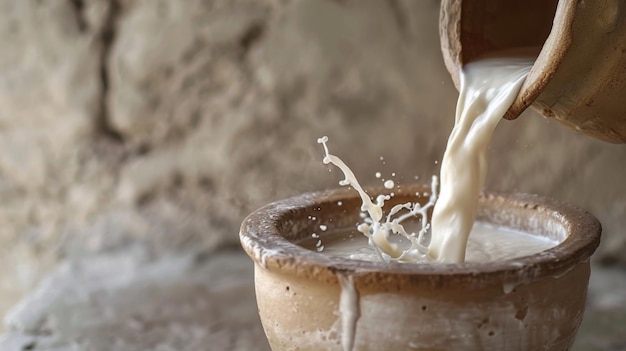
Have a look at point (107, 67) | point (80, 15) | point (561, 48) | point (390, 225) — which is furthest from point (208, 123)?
point (561, 48)

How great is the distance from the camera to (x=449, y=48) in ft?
4.12

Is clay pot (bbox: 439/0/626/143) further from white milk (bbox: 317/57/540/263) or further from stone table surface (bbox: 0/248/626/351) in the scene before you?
stone table surface (bbox: 0/248/626/351)

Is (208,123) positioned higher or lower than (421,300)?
lower

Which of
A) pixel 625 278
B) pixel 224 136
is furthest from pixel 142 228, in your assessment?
pixel 625 278

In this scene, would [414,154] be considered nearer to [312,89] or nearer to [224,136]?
[312,89]

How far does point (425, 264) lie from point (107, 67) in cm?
148

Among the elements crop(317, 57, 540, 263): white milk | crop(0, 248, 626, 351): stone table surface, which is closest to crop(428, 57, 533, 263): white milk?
crop(317, 57, 540, 263): white milk

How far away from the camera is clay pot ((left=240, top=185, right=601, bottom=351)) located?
87 centimetres

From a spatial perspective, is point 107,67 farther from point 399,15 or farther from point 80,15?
point 399,15

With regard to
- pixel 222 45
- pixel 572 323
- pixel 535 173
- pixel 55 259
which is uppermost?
pixel 222 45

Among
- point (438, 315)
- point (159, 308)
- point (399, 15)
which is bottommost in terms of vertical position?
point (159, 308)

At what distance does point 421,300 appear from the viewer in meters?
0.88

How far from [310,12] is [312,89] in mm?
197

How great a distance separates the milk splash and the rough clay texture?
656 mm
